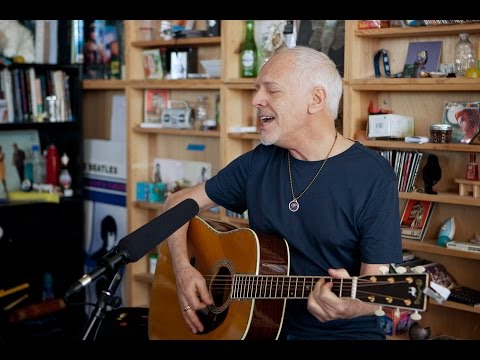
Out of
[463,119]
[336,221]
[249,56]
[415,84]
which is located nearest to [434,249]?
[463,119]

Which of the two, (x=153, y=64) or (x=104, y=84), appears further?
(x=104, y=84)

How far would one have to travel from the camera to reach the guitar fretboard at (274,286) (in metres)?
2.01

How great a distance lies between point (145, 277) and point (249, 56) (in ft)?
4.75

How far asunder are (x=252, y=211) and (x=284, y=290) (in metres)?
0.39

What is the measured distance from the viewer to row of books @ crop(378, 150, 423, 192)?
3.19 meters

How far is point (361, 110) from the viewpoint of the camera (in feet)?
11.0

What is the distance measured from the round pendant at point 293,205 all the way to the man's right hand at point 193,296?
0.37m

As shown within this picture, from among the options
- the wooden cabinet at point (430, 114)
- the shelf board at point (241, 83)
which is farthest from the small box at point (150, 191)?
the wooden cabinet at point (430, 114)

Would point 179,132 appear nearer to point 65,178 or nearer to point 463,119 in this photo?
point 65,178

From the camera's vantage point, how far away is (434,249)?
311 centimetres

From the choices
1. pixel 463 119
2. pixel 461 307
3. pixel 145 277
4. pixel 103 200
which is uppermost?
pixel 463 119

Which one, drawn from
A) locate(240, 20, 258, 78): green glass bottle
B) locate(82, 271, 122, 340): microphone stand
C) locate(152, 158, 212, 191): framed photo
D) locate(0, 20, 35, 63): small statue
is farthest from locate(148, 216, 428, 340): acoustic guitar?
locate(0, 20, 35, 63): small statue
